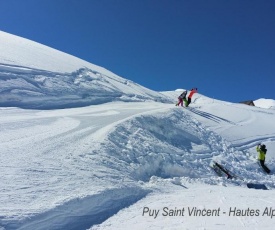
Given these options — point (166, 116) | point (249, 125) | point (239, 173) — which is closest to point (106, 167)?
point (239, 173)

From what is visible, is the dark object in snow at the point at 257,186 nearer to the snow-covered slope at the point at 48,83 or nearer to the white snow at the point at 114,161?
the white snow at the point at 114,161

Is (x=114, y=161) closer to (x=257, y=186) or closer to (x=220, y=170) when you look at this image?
(x=220, y=170)

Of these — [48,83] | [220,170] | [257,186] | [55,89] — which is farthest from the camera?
[48,83]

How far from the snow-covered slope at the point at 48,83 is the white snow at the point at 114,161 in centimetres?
10

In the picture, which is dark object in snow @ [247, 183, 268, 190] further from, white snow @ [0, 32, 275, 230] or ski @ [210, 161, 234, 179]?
ski @ [210, 161, 234, 179]

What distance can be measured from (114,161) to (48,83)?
13.4m

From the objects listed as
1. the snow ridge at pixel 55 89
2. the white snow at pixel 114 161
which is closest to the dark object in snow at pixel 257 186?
the white snow at pixel 114 161

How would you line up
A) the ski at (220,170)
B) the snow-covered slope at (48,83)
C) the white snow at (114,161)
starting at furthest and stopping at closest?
the snow-covered slope at (48,83), the ski at (220,170), the white snow at (114,161)

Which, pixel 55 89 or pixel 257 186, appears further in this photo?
pixel 55 89

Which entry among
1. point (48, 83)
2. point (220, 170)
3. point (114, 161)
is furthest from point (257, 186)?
point (48, 83)

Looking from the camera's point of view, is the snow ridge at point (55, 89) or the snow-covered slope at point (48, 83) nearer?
the snow ridge at point (55, 89)

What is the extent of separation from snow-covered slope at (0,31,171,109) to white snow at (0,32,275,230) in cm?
10

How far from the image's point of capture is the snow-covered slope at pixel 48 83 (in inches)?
768

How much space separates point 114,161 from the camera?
1080cm
